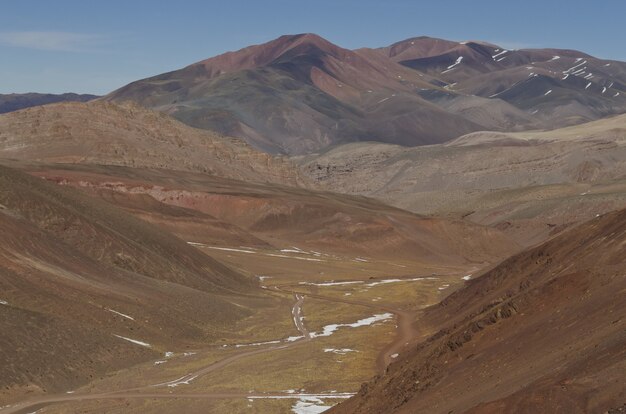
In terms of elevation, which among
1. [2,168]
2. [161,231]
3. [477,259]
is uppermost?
[2,168]

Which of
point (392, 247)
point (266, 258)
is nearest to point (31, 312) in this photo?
point (266, 258)

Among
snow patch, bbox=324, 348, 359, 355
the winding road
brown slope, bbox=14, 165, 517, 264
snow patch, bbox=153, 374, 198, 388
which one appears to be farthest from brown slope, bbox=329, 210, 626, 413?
brown slope, bbox=14, 165, 517, 264

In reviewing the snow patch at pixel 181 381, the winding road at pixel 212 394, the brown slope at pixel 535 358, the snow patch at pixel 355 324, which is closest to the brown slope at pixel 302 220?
the snow patch at pixel 355 324

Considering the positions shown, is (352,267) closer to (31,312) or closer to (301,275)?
(301,275)

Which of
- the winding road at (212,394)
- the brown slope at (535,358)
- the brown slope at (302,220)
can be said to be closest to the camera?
the brown slope at (535,358)

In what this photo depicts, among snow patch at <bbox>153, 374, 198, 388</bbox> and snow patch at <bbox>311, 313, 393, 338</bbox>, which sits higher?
snow patch at <bbox>153, 374, 198, 388</bbox>

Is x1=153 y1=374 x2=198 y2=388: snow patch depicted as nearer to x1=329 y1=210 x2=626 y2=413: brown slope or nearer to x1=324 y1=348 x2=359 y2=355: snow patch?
x1=324 y1=348 x2=359 y2=355: snow patch

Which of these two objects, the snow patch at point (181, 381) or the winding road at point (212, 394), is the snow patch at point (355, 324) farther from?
the snow patch at point (181, 381)
